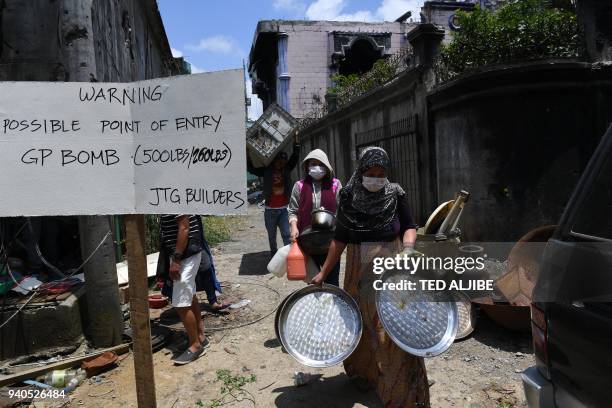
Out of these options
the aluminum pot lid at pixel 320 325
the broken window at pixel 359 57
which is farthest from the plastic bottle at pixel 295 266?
the broken window at pixel 359 57

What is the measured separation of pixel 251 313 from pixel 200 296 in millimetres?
929

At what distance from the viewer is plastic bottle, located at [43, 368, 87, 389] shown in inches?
125

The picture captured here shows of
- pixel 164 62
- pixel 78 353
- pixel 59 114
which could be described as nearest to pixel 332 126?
pixel 164 62

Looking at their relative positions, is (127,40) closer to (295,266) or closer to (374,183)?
(295,266)

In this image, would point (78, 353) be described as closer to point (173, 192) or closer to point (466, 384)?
point (173, 192)

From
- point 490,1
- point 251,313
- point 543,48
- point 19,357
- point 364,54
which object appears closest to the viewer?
point 19,357

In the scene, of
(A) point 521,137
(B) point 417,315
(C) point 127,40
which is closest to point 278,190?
(A) point 521,137

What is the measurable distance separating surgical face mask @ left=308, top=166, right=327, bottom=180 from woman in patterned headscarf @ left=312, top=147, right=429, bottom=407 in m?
1.10

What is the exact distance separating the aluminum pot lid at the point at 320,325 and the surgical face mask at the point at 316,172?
1.55 metres

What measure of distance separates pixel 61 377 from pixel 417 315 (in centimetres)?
277

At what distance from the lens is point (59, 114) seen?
2.01 metres

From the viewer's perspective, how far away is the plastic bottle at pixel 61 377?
3186 millimetres

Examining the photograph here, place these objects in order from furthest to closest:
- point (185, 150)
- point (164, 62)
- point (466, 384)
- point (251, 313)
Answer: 1. point (164, 62)
2. point (251, 313)
3. point (466, 384)
4. point (185, 150)

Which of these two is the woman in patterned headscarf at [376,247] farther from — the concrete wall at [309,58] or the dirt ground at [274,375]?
the concrete wall at [309,58]
